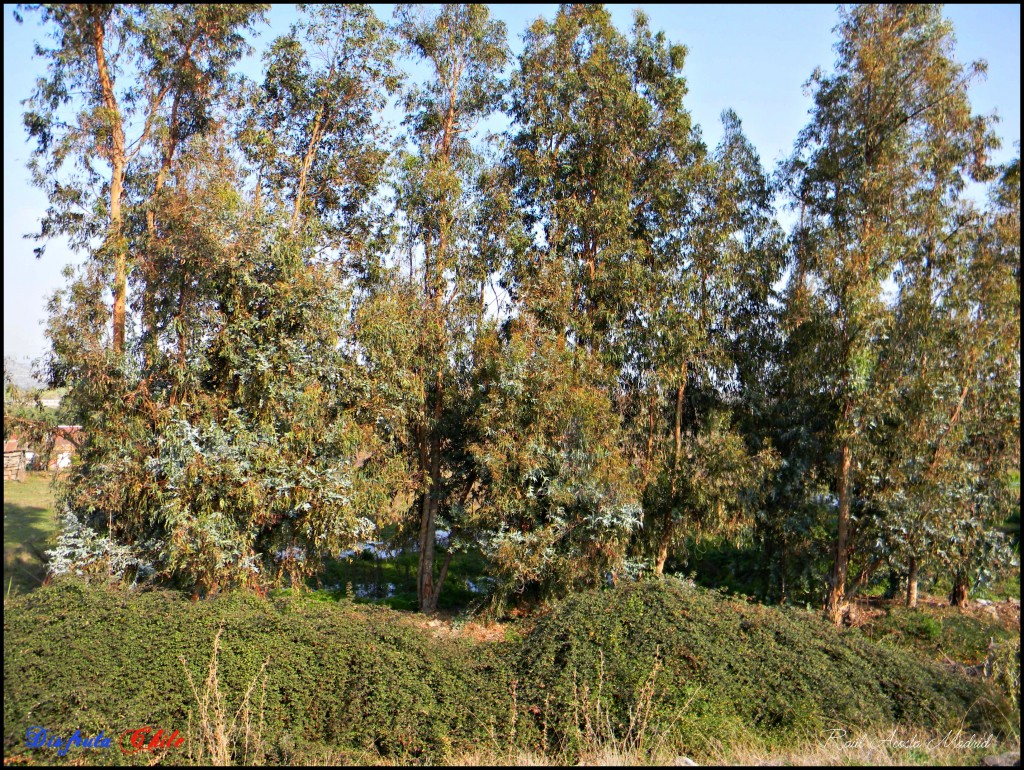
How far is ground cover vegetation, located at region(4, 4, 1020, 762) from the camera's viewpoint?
6.81 metres

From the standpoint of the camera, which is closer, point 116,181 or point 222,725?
point 222,725

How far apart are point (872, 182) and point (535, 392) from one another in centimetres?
625

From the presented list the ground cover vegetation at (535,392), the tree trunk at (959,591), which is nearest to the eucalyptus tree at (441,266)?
the ground cover vegetation at (535,392)

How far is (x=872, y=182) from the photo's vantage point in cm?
1097

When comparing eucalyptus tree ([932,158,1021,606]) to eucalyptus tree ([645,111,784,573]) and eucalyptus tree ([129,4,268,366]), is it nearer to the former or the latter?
eucalyptus tree ([645,111,784,573])

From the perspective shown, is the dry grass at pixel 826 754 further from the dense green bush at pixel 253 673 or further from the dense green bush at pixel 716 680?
the dense green bush at pixel 253 673

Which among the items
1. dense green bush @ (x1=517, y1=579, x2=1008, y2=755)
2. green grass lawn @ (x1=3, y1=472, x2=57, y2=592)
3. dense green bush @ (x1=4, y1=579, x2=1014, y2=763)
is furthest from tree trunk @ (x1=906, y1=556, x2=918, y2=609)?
green grass lawn @ (x1=3, y1=472, x2=57, y2=592)

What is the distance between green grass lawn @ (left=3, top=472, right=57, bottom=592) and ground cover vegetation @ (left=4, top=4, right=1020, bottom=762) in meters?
2.76

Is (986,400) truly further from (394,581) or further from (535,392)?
(394,581)

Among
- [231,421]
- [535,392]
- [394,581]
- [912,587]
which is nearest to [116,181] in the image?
[231,421]

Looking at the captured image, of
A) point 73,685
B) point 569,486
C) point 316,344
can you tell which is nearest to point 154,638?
point 73,685

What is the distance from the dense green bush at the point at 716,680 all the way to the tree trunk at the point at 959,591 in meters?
5.72

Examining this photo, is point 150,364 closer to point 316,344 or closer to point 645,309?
point 316,344

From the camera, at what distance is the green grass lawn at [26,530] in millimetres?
10750
